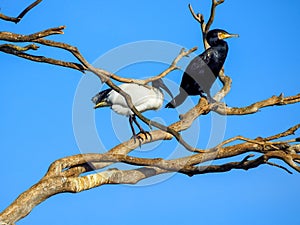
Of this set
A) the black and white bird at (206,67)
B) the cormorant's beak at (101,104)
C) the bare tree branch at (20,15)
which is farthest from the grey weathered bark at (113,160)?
the black and white bird at (206,67)

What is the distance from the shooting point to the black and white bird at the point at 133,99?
8633 mm

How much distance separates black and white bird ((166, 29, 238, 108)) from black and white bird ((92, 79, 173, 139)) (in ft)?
1.22

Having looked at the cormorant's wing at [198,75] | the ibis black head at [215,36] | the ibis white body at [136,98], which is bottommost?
the ibis white body at [136,98]

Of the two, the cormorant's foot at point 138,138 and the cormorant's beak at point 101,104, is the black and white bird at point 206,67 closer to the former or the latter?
the cormorant's beak at point 101,104

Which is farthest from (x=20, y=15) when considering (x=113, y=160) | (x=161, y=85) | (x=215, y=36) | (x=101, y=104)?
(x=215, y=36)

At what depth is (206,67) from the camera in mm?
9859

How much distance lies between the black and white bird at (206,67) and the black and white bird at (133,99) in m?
0.37

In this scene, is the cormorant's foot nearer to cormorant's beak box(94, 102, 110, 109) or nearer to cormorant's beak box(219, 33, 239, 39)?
cormorant's beak box(94, 102, 110, 109)

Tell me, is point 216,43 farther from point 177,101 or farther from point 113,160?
point 113,160

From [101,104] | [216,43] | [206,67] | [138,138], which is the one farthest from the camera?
[216,43]

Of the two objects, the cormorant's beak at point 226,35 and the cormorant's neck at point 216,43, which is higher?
the cormorant's beak at point 226,35

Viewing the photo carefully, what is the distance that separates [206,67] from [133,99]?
66.9 inches

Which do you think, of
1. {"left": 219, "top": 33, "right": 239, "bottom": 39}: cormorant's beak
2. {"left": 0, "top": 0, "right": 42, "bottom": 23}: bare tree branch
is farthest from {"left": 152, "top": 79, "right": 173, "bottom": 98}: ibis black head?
{"left": 0, "top": 0, "right": 42, "bottom": 23}: bare tree branch

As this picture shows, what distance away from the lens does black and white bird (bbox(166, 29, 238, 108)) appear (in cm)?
962
